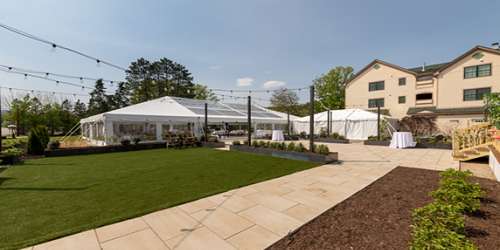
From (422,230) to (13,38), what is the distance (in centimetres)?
1101

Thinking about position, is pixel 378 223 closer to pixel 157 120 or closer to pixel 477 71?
pixel 157 120

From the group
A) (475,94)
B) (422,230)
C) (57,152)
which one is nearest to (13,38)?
(57,152)

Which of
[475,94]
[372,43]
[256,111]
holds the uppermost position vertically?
[372,43]

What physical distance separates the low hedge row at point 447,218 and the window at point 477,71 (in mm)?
21820

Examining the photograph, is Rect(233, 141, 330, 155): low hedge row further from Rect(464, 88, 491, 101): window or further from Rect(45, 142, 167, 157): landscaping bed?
Rect(464, 88, 491, 101): window

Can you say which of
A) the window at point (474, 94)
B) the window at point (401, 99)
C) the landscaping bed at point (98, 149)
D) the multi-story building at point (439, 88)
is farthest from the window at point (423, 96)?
the landscaping bed at point (98, 149)

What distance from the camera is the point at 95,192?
12.4 ft

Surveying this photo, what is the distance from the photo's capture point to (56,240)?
7.22 feet

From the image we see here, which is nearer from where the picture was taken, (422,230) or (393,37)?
(422,230)

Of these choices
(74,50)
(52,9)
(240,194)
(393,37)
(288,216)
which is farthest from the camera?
(393,37)

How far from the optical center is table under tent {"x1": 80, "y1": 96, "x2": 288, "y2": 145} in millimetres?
11544

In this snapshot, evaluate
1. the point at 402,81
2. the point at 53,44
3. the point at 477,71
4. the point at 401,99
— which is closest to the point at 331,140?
the point at 401,99

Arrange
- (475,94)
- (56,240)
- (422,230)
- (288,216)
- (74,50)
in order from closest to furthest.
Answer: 1. (422,230)
2. (56,240)
3. (288,216)
4. (74,50)
5. (475,94)

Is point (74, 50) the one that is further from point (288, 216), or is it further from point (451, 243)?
point (451, 243)
